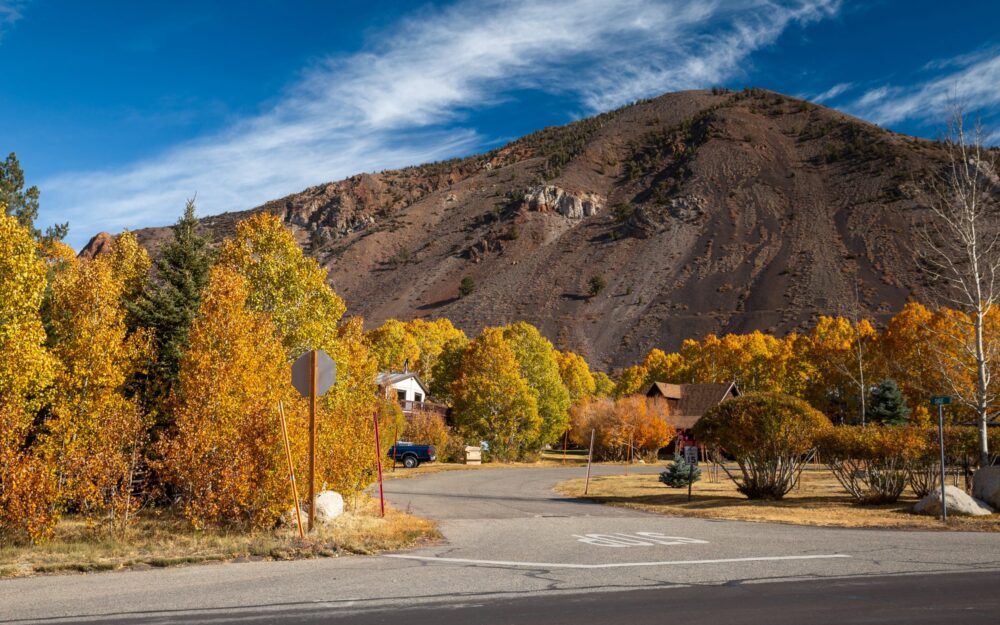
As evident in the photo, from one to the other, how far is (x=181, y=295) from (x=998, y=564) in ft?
62.7

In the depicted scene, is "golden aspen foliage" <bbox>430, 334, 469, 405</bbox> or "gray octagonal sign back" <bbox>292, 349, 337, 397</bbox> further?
"golden aspen foliage" <bbox>430, 334, 469, 405</bbox>

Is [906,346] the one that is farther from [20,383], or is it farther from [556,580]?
[20,383]

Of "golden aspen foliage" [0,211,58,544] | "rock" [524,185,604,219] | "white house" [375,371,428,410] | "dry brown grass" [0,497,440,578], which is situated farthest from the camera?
"rock" [524,185,604,219]

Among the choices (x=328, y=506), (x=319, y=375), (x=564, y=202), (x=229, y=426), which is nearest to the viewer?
(x=319, y=375)

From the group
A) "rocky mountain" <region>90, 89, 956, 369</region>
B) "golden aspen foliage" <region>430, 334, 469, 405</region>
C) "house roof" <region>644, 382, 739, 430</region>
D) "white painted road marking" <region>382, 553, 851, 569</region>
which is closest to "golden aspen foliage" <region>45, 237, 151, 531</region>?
"white painted road marking" <region>382, 553, 851, 569</region>

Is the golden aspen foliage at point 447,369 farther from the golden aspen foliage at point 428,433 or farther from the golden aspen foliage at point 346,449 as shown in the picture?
the golden aspen foliage at point 346,449

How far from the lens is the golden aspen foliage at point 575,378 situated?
275ft

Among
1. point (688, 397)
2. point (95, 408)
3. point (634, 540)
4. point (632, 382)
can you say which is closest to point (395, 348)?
point (632, 382)

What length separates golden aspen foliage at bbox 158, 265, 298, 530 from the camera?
13.3 metres

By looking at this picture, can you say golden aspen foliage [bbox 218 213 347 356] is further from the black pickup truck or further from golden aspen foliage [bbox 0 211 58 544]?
the black pickup truck

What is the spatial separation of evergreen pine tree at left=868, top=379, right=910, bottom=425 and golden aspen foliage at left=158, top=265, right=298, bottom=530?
45120 mm

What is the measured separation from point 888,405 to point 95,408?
4893cm

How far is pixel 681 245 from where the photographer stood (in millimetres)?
136250

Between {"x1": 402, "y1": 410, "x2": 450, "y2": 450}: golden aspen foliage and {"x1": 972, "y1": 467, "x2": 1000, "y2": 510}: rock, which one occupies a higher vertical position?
{"x1": 972, "y1": 467, "x2": 1000, "y2": 510}: rock
